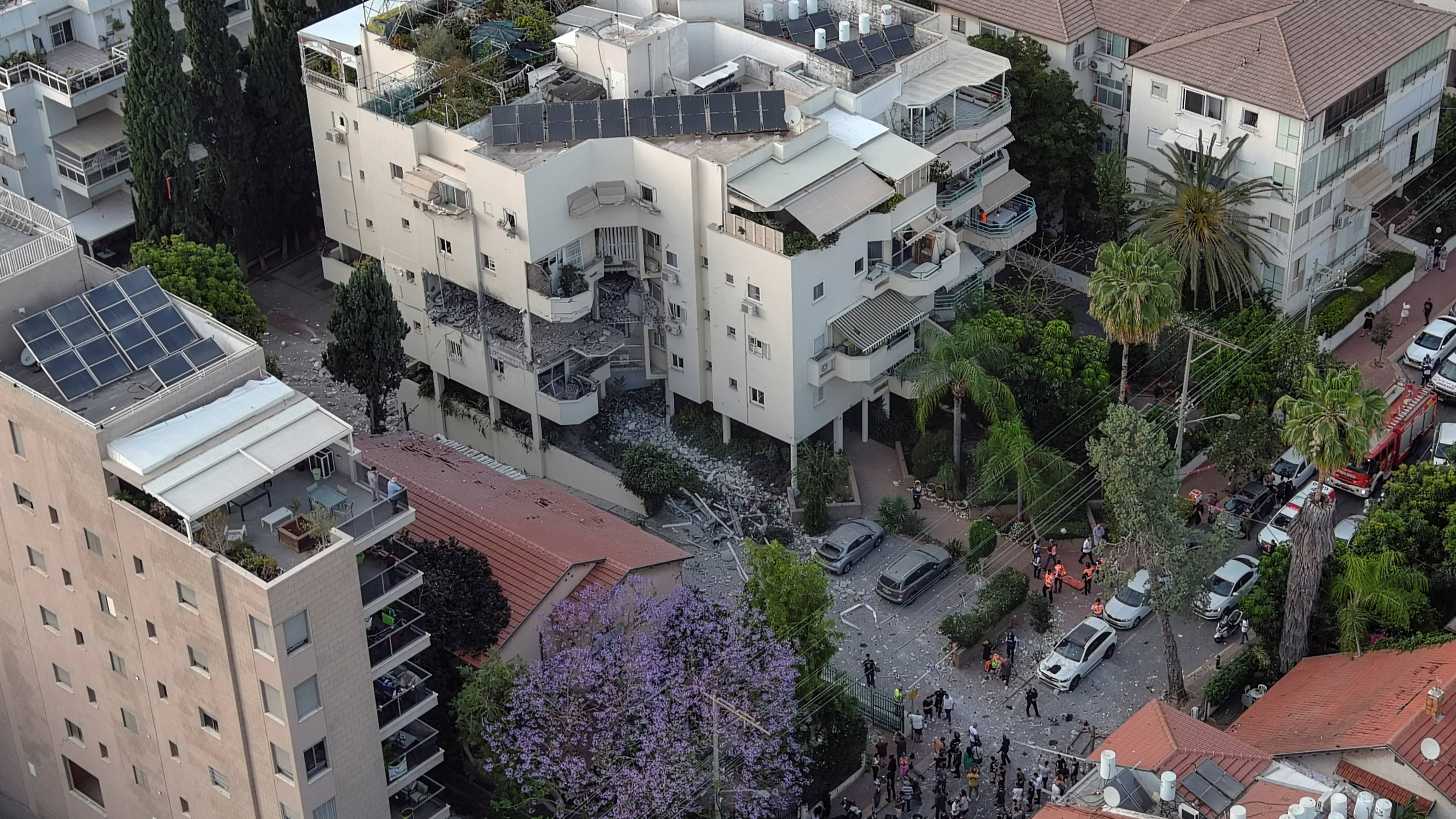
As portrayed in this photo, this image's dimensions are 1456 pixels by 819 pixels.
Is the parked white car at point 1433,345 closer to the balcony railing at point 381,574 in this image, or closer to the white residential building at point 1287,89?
the white residential building at point 1287,89

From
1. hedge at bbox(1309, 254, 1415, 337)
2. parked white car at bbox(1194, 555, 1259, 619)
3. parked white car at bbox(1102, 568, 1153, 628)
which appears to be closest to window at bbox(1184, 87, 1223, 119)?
hedge at bbox(1309, 254, 1415, 337)

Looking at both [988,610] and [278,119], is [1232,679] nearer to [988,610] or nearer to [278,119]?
[988,610]

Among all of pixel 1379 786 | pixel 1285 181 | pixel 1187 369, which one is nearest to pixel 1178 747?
pixel 1379 786

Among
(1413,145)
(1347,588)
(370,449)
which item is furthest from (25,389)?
(1413,145)

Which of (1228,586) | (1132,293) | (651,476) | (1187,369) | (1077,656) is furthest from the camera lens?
Result: (651,476)

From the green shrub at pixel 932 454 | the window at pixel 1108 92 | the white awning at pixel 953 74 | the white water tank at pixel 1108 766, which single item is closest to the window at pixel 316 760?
the white water tank at pixel 1108 766

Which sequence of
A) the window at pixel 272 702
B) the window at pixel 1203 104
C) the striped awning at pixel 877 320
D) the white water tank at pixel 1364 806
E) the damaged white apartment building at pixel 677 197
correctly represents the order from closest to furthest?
the white water tank at pixel 1364 806 < the window at pixel 272 702 < the damaged white apartment building at pixel 677 197 < the striped awning at pixel 877 320 < the window at pixel 1203 104

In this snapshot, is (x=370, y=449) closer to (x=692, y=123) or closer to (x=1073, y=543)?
(x=692, y=123)
